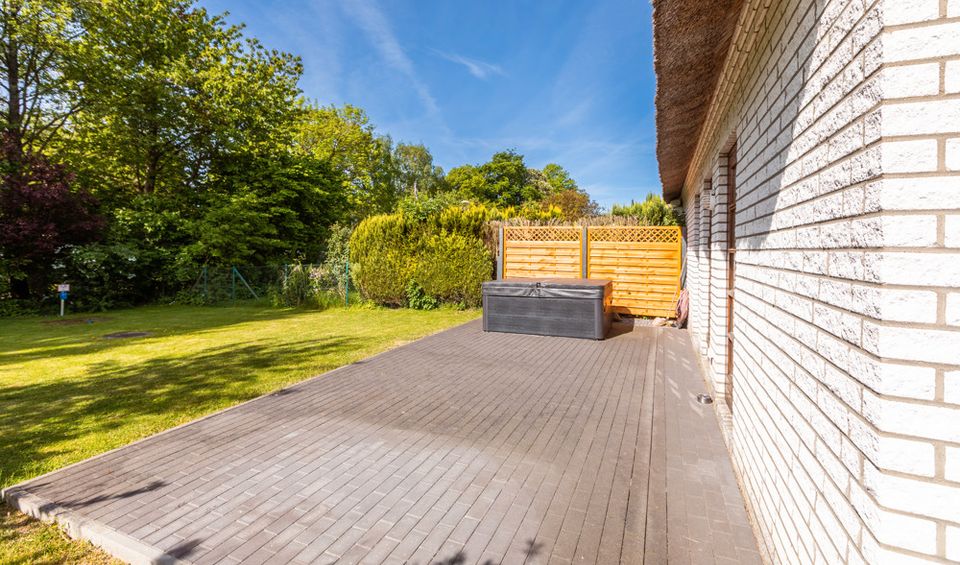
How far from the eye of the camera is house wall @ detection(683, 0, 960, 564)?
101cm

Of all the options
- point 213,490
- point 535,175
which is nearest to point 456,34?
point 213,490

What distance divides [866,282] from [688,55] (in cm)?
223

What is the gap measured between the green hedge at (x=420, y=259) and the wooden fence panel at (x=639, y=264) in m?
2.96

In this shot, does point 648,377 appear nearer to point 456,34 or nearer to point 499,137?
point 456,34

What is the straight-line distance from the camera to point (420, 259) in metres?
11.8

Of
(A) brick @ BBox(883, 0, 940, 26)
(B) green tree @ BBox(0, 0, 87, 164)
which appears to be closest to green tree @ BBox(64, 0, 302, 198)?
(B) green tree @ BBox(0, 0, 87, 164)

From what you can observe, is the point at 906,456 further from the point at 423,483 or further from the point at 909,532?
the point at 423,483

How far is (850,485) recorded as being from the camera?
1217 millimetres

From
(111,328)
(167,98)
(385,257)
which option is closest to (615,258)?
(385,257)

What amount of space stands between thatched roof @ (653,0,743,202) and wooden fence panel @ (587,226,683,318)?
196 inches

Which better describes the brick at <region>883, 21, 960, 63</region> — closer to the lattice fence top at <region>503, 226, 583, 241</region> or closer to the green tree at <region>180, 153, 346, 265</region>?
the lattice fence top at <region>503, 226, 583, 241</region>

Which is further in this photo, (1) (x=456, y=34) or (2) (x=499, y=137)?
(2) (x=499, y=137)

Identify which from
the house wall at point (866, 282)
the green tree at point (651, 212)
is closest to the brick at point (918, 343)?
the house wall at point (866, 282)

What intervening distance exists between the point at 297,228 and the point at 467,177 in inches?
1071
